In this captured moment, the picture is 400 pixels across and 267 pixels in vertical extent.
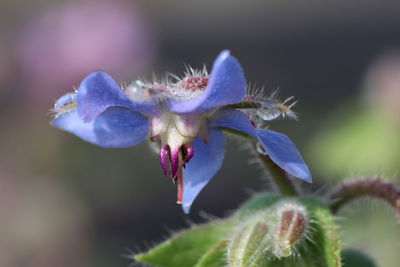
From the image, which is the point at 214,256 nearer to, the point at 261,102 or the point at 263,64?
the point at 261,102

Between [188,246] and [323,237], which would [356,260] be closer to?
[323,237]

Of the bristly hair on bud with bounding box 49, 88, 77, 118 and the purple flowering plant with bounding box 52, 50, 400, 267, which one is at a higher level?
the bristly hair on bud with bounding box 49, 88, 77, 118

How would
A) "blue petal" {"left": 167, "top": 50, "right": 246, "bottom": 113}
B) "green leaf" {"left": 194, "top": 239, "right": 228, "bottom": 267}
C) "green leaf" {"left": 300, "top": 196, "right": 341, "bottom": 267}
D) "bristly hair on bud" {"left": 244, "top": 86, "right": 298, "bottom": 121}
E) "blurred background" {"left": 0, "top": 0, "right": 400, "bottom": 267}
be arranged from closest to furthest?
"blue petal" {"left": 167, "top": 50, "right": 246, "bottom": 113}, "bristly hair on bud" {"left": 244, "top": 86, "right": 298, "bottom": 121}, "green leaf" {"left": 300, "top": 196, "right": 341, "bottom": 267}, "green leaf" {"left": 194, "top": 239, "right": 228, "bottom": 267}, "blurred background" {"left": 0, "top": 0, "right": 400, "bottom": 267}

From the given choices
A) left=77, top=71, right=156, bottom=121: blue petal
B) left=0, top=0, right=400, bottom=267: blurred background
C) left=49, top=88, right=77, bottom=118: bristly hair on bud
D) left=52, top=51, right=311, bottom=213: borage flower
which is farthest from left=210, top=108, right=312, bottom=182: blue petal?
left=0, top=0, right=400, bottom=267: blurred background

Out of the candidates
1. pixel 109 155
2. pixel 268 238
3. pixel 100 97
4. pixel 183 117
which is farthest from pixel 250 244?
pixel 109 155

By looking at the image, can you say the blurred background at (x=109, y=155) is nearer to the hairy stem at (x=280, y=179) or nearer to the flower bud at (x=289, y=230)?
the hairy stem at (x=280, y=179)

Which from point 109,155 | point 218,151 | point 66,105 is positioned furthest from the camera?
point 109,155

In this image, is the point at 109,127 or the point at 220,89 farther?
the point at 109,127

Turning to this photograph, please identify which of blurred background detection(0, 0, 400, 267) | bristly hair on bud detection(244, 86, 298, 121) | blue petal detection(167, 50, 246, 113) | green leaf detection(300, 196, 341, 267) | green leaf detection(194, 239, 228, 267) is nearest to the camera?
blue petal detection(167, 50, 246, 113)

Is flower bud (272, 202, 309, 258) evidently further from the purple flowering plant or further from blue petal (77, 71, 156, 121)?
blue petal (77, 71, 156, 121)
